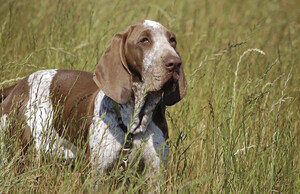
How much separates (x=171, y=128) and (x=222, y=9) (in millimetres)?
3684

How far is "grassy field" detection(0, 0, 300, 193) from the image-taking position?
352 centimetres

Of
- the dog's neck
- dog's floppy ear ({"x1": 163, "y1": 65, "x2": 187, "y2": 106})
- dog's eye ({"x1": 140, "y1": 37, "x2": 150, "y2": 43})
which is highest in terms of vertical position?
dog's eye ({"x1": 140, "y1": 37, "x2": 150, "y2": 43})

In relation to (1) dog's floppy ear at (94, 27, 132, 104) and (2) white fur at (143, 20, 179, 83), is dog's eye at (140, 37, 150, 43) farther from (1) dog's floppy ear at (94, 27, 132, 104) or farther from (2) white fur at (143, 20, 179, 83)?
(1) dog's floppy ear at (94, 27, 132, 104)

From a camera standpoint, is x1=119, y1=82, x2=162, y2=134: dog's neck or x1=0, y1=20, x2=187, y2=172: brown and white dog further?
x1=119, y1=82, x2=162, y2=134: dog's neck

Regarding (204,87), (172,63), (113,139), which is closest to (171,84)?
(172,63)

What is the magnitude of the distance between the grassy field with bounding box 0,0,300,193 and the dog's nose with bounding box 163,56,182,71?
1.11ft

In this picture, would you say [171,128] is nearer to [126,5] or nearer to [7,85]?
[7,85]

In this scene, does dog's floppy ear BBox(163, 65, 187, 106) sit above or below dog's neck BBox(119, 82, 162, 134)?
above

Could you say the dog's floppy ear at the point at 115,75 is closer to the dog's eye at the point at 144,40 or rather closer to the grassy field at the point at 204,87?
the dog's eye at the point at 144,40

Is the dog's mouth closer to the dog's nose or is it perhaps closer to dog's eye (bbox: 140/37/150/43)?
the dog's nose

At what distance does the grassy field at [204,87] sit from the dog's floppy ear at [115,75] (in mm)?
405

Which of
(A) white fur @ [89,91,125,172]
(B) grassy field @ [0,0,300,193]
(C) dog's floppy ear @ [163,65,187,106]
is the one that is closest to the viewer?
(B) grassy field @ [0,0,300,193]

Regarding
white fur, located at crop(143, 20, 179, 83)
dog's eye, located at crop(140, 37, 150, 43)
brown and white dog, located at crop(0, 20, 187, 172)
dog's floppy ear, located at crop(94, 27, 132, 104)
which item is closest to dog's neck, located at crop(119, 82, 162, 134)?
brown and white dog, located at crop(0, 20, 187, 172)

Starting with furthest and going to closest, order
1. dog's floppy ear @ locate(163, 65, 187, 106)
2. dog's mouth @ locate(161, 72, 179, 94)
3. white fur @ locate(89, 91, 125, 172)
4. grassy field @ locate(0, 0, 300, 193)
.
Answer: dog's floppy ear @ locate(163, 65, 187, 106) < white fur @ locate(89, 91, 125, 172) < dog's mouth @ locate(161, 72, 179, 94) < grassy field @ locate(0, 0, 300, 193)
